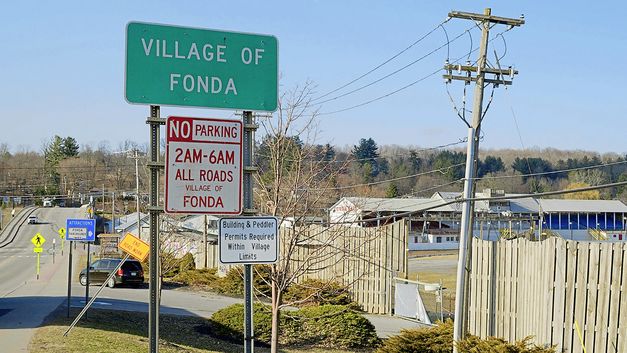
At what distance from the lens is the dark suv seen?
111 ft

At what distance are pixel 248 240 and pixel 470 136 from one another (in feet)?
38.7

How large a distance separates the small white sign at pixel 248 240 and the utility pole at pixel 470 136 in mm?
10259

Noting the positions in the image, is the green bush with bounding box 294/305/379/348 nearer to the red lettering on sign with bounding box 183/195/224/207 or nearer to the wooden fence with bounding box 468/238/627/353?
the wooden fence with bounding box 468/238/627/353

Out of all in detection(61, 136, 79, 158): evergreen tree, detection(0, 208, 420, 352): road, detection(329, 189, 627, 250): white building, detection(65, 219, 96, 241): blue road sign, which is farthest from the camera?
detection(61, 136, 79, 158): evergreen tree

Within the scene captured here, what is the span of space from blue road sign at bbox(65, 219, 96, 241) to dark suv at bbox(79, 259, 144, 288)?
14164 mm

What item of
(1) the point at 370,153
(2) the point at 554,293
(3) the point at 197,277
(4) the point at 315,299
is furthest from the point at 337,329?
(1) the point at 370,153

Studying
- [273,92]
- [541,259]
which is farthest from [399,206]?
[273,92]

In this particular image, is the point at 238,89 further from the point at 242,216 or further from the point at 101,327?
the point at 101,327

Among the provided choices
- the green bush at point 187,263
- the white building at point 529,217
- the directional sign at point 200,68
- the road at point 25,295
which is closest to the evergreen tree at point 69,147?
the road at point 25,295

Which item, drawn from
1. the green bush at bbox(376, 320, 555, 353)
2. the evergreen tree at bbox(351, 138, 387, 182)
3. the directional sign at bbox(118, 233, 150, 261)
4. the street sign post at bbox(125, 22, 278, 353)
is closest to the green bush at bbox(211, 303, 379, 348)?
the green bush at bbox(376, 320, 555, 353)

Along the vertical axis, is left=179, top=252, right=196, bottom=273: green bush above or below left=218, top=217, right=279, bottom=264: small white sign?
below

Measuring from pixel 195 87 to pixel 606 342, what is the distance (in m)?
8.86

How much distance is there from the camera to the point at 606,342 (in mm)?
12242

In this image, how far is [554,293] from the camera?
13.3 m
